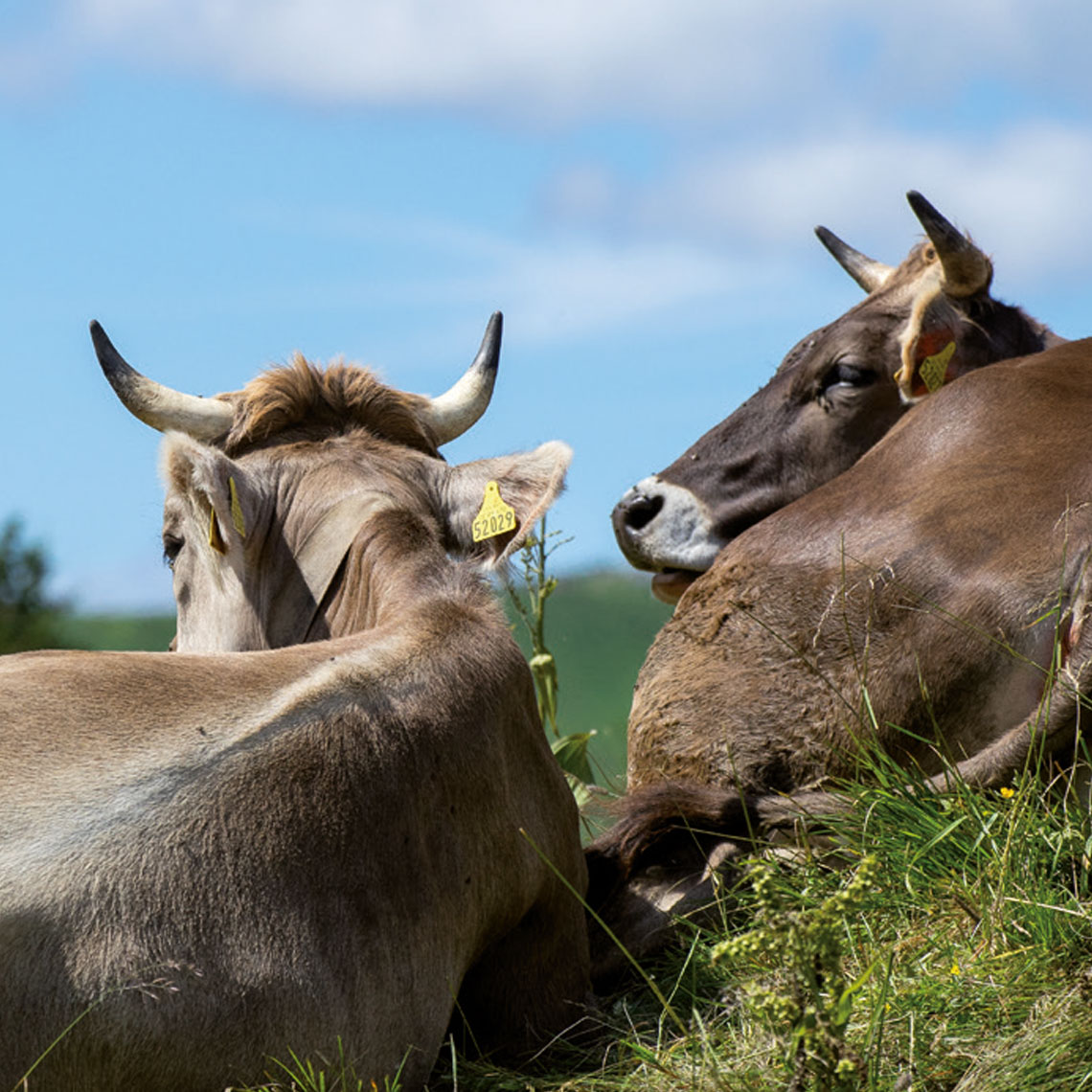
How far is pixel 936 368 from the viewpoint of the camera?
7312 mm

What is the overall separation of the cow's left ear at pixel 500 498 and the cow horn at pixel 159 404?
98 centimetres

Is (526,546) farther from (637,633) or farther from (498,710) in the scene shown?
(637,633)

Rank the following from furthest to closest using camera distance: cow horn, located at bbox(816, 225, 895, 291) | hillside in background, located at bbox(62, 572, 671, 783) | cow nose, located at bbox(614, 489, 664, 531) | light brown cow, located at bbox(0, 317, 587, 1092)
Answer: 1. hillside in background, located at bbox(62, 572, 671, 783)
2. cow horn, located at bbox(816, 225, 895, 291)
3. cow nose, located at bbox(614, 489, 664, 531)
4. light brown cow, located at bbox(0, 317, 587, 1092)

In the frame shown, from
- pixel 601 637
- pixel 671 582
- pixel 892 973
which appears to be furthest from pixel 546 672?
pixel 601 637

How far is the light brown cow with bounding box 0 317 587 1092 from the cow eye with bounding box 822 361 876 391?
340cm

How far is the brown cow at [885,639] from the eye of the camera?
4504 millimetres

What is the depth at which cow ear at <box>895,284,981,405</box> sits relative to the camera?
7.27 m

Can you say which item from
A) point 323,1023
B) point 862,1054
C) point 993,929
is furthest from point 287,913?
point 993,929

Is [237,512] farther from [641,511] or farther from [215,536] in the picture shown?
[641,511]

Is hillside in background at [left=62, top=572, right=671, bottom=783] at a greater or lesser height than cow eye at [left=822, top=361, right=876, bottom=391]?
lesser

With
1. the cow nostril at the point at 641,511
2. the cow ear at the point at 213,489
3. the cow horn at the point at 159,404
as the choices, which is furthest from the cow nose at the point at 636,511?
the cow ear at the point at 213,489

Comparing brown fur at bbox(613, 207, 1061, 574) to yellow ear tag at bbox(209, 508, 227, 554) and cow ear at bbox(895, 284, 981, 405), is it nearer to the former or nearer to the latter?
cow ear at bbox(895, 284, 981, 405)

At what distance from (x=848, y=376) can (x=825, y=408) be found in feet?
0.61

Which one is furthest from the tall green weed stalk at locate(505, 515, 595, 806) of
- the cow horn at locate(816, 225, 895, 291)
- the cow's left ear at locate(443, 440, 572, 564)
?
the cow horn at locate(816, 225, 895, 291)
